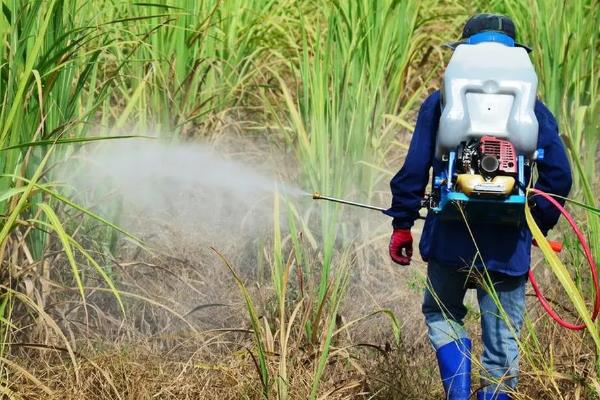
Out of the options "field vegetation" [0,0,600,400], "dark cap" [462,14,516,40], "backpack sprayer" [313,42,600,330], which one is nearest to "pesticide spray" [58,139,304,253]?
"field vegetation" [0,0,600,400]

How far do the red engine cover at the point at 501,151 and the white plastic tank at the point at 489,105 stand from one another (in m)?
0.03

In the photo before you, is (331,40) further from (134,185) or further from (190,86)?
(134,185)

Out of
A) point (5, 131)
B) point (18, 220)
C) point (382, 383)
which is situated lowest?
point (382, 383)

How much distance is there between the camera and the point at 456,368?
3.69m

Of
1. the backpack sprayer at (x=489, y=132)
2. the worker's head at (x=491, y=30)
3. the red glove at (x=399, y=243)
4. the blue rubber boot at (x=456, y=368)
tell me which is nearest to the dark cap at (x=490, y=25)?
the worker's head at (x=491, y=30)

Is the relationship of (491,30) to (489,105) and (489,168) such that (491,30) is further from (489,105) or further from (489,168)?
(489,168)

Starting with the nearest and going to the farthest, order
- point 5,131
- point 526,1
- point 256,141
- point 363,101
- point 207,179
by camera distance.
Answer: point 5,131, point 363,101, point 207,179, point 256,141, point 526,1

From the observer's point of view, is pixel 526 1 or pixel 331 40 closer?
pixel 331 40

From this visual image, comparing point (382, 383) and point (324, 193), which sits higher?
point (324, 193)

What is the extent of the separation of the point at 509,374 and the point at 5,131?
162 centimetres

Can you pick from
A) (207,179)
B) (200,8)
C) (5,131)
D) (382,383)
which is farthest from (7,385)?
(200,8)

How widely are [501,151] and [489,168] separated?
60 millimetres

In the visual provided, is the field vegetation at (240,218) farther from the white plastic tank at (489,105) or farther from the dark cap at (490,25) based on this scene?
the dark cap at (490,25)

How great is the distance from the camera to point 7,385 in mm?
3586
